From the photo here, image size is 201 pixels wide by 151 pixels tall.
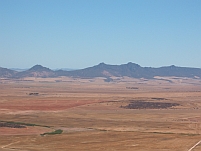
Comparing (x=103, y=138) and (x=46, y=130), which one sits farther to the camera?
(x=46, y=130)

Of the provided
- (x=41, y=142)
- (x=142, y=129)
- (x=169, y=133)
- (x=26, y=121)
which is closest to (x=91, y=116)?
(x=26, y=121)

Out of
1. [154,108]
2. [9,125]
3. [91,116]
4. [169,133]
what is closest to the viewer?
[169,133]

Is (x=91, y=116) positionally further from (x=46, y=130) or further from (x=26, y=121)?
(x=46, y=130)

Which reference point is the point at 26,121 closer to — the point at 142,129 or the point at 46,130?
the point at 46,130

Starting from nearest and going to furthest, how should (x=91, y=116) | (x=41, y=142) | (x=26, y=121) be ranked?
1. (x=41, y=142)
2. (x=26, y=121)
3. (x=91, y=116)

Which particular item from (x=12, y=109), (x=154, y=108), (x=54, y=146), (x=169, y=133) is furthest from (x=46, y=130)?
(x=154, y=108)

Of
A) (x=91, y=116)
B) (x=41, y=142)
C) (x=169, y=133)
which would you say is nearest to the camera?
(x=41, y=142)

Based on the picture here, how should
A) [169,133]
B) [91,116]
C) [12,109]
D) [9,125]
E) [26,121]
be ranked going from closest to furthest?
[169,133]
[9,125]
[26,121]
[91,116]
[12,109]

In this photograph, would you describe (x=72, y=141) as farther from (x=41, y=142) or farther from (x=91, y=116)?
(x=91, y=116)

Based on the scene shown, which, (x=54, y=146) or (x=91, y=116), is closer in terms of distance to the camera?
(x=54, y=146)
